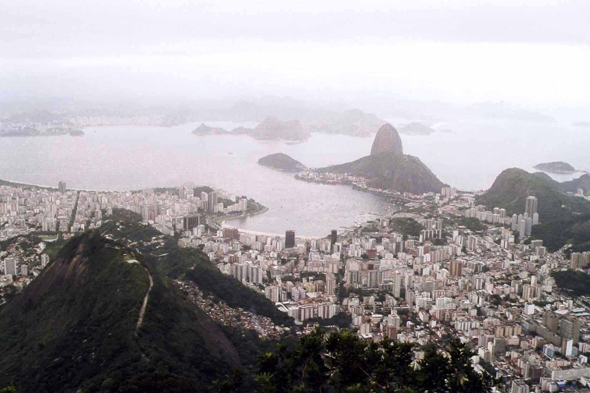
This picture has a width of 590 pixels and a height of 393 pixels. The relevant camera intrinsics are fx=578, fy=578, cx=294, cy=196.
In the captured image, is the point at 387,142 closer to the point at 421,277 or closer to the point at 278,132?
the point at 278,132

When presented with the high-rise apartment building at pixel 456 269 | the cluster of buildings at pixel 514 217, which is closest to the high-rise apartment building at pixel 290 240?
the high-rise apartment building at pixel 456 269

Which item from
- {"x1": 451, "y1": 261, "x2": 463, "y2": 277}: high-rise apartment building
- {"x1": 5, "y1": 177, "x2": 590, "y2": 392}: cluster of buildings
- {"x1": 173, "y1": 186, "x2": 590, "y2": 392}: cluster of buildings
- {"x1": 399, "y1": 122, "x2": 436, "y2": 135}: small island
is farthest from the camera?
{"x1": 399, "y1": 122, "x2": 436, "y2": 135}: small island

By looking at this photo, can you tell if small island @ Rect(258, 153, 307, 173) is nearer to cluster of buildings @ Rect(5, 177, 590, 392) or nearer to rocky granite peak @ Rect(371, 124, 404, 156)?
rocky granite peak @ Rect(371, 124, 404, 156)

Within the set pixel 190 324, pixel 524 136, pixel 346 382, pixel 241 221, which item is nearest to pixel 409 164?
pixel 241 221

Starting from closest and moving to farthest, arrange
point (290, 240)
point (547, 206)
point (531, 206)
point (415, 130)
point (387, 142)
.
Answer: point (290, 240), point (531, 206), point (547, 206), point (387, 142), point (415, 130)

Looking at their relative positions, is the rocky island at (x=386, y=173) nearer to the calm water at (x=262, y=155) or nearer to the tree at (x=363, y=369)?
the calm water at (x=262, y=155)

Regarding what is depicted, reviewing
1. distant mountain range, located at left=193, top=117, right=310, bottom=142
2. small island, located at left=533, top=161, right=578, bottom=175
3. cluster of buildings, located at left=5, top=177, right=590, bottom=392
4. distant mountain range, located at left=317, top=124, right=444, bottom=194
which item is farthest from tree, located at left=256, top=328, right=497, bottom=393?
distant mountain range, located at left=193, top=117, right=310, bottom=142

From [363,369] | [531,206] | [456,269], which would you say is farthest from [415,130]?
[363,369]
